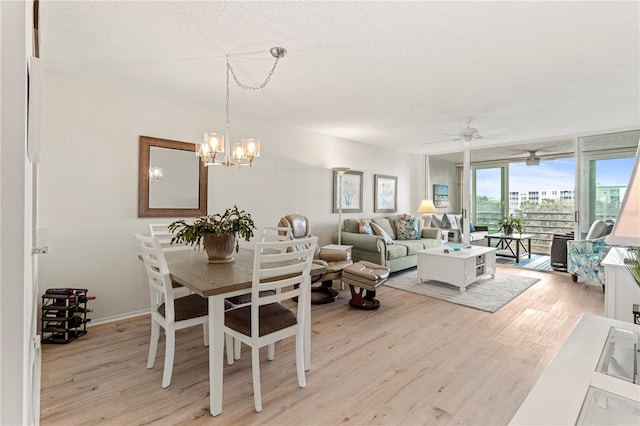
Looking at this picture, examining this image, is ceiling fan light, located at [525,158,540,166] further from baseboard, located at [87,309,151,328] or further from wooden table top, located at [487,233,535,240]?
baseboard, located at [87,309,151,328]

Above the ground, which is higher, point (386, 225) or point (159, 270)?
point (386, 225)

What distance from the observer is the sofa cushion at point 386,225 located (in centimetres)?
588

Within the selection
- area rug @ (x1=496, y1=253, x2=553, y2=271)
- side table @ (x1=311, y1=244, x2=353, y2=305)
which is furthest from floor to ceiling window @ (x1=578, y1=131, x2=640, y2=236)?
side table @ (x1=311, y1=244, x2=353, y2=305)

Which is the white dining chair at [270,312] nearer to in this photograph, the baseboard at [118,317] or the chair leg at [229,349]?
the chair leg at [229,349]

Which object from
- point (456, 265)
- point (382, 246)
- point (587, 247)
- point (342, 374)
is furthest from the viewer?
point (382, 246)

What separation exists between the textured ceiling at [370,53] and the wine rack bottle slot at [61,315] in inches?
→ 78.7

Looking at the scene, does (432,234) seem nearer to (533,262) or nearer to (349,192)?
(349,192)

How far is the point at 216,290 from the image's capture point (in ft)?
5.57

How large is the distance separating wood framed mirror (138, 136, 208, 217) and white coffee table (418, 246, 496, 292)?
10.5 ft

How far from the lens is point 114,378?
215 centimetres

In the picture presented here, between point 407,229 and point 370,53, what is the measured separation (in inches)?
160

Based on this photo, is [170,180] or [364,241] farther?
[364,241]

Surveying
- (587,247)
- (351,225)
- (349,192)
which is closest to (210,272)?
(351,225)

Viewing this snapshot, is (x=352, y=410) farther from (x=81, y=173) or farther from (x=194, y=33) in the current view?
(x=81, y=173)
